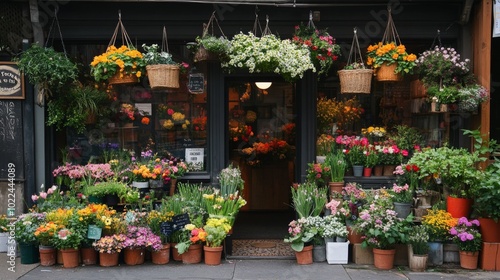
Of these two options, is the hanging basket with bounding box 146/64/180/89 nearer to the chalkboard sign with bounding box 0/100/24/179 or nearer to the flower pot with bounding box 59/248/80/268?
the chalkboard sign with bounding box 0/100/24/179

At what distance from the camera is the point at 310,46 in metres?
8.03

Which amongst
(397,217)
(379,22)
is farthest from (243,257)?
(379,22)

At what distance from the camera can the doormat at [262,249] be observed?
8.28 m

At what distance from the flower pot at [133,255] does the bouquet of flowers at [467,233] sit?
14.2 ft

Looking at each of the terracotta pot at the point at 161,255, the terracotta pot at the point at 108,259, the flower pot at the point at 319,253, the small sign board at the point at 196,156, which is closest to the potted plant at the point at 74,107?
the small sign board at the point at 196,156

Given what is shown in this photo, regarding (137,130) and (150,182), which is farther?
(137,130)

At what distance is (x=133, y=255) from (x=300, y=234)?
2.37m

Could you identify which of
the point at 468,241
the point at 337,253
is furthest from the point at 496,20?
the point at 337,253

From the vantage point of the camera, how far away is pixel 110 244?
727 centimetres

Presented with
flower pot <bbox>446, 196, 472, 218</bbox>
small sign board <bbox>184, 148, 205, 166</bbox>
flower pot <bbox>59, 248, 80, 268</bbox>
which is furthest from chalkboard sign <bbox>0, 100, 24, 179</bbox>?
flower pot <bbox>446, 196, 472, 218</bbox>

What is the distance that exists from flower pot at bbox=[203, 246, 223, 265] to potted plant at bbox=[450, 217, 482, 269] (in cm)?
325

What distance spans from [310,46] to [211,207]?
2801 millimetres

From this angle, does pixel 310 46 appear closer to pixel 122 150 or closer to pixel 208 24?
pixel 208 24

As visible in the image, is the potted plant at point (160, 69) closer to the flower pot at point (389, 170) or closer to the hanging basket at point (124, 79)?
the hanging basket at point (124, 79)
